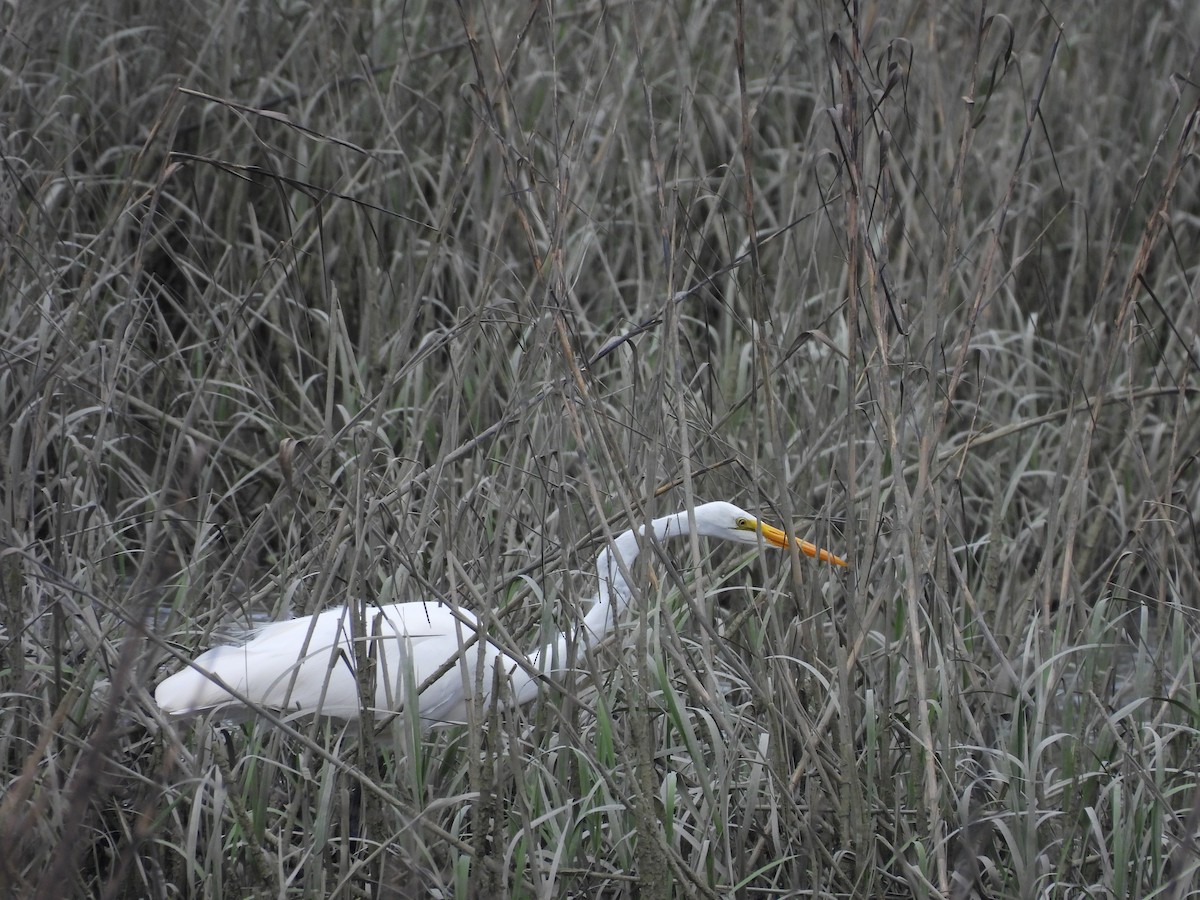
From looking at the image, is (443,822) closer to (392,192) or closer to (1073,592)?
(1073,592)

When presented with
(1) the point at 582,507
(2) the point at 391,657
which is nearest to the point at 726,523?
(1) the point at 582,507

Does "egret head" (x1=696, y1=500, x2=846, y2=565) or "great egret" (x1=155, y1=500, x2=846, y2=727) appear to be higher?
"egret head" (x1=696, y1=500, x2=846, y2=565)

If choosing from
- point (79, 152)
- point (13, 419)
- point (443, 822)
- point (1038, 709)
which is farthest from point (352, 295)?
point (1038, 709)

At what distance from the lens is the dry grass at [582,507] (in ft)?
5.38

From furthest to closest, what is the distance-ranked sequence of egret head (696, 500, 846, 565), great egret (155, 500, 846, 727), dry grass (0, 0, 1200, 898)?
egret head (696, 500, 846, 565)
great egret (155, 500, 846, 727)
dry grass (0, 0, 1200, 898)

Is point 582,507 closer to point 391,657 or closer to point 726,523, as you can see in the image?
point 726,523

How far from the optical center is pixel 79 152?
11.5 feet

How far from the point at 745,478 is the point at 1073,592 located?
1.88 feet

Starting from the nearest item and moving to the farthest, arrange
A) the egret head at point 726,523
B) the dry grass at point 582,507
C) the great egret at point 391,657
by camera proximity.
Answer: the dry grass at point 582,507, the great egret at point 391,657, the egret head at point 726,523

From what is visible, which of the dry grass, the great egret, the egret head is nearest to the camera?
the dry grass

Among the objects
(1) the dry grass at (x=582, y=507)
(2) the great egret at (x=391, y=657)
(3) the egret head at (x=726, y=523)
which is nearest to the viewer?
(1) the dry grass at (x=582, y=507)

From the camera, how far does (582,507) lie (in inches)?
76.3

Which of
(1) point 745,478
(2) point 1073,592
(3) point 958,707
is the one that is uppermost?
(1) point 745,478

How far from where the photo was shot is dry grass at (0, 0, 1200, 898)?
64.5 inches
